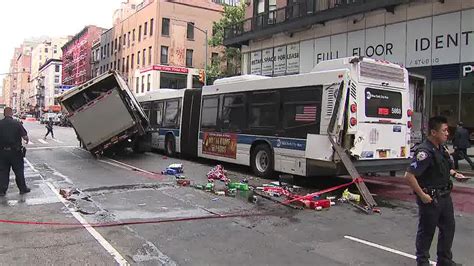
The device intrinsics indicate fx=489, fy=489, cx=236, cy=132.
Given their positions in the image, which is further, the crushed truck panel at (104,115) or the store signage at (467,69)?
the crushed truck panel at (104,115)

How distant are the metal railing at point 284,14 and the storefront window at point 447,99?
4926 millimetres

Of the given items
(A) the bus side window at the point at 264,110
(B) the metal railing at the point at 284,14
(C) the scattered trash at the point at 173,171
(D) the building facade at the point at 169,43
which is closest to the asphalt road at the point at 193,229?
(C) the scattered trash at the point at 173,171

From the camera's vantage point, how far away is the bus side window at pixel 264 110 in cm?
1288

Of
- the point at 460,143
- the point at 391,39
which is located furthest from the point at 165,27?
the point at 460,143

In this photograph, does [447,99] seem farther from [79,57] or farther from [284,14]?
[79,57]

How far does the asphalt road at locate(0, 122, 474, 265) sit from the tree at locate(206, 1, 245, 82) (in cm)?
3055

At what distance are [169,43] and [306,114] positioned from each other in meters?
44.1

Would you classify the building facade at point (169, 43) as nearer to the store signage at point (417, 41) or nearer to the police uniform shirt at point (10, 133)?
the store signage at point (417, 41)

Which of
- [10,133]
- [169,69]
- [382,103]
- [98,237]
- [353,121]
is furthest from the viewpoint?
[169,69]

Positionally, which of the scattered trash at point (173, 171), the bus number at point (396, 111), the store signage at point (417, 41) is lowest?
the scattered trash at point (173, 171)

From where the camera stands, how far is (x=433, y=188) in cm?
492

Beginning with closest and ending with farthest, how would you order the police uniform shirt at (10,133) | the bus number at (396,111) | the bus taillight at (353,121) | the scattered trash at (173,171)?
the police uniform shirt at (10,133)
the bus taillight at (353,121)
the bus number at (396,111)
the scattered trash at (173,171)

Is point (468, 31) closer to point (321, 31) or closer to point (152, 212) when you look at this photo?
point (321, 31)

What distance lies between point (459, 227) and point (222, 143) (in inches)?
337
